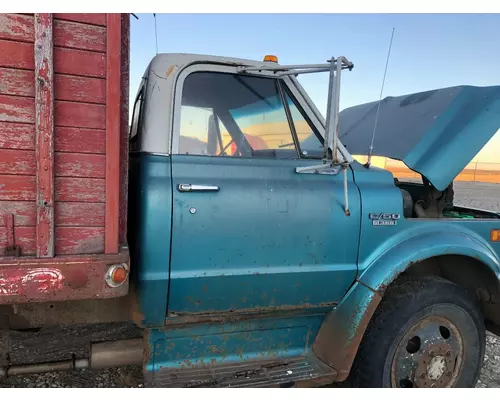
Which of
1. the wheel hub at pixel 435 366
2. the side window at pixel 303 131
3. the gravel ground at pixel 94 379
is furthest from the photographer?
the gravel ground at pixel 94 379

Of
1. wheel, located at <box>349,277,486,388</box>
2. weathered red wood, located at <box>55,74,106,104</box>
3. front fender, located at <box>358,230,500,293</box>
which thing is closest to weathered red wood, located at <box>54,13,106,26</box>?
weathered red wood, located at <box>55,74,106,104</box>

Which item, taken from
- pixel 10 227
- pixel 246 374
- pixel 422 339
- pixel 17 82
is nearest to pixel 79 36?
pixel 17 82

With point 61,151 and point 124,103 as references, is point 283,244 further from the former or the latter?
point 61,151

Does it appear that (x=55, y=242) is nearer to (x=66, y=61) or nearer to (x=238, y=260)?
(x=66, y=61)

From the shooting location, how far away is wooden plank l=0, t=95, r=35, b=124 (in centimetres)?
182

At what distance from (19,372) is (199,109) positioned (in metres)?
1.96

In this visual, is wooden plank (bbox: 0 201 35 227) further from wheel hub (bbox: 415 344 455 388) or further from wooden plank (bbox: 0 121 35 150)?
wheel hub (bbox: 415 344 455 388)

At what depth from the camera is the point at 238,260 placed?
243 centimetres

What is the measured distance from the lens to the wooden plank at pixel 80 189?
193 cm

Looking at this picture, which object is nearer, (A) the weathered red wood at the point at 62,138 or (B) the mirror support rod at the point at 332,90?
(A) the weathered red wood at the point at 62,138

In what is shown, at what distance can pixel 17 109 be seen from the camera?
1.84 metres

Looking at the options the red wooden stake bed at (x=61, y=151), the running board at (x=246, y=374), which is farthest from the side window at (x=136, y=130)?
the running board at (x=246, y=374)

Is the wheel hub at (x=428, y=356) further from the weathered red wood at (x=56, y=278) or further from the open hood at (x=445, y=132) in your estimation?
the weathered red wood at (x=56, y=278)

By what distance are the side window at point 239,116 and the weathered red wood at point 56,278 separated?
0.99 meters
